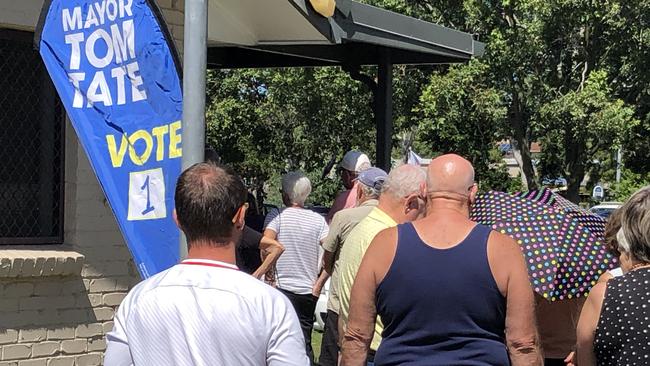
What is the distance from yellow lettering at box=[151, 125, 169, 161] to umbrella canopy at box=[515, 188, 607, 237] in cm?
200

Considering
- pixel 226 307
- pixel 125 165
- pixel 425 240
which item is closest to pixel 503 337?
pixel 425 240

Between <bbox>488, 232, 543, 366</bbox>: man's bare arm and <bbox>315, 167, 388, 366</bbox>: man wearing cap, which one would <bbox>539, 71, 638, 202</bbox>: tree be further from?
<bbox>488, 232, 543, 366</bbox>: man's bare arm

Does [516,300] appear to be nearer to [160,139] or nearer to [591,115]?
[160,139]

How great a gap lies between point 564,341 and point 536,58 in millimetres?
14125

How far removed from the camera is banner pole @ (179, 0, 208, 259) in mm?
3121

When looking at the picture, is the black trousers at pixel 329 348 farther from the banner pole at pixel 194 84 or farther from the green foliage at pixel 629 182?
the green foliage at pixel 629 182

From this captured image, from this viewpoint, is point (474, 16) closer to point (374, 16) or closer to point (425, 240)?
point (374, 16)

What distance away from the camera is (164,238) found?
3.38 metres

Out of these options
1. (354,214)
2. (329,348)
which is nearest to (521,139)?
(329,348)

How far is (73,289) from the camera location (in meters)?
5.32

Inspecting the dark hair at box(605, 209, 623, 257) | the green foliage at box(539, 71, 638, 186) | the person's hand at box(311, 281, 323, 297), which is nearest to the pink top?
the person's hand at box(311, 281, 323, 297)

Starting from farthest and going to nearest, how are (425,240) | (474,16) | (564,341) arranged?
(474,16) → (564,341) → (425,240)

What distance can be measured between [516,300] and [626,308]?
0.37 m

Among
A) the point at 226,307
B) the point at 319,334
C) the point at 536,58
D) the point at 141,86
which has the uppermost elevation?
the point at 536,58
